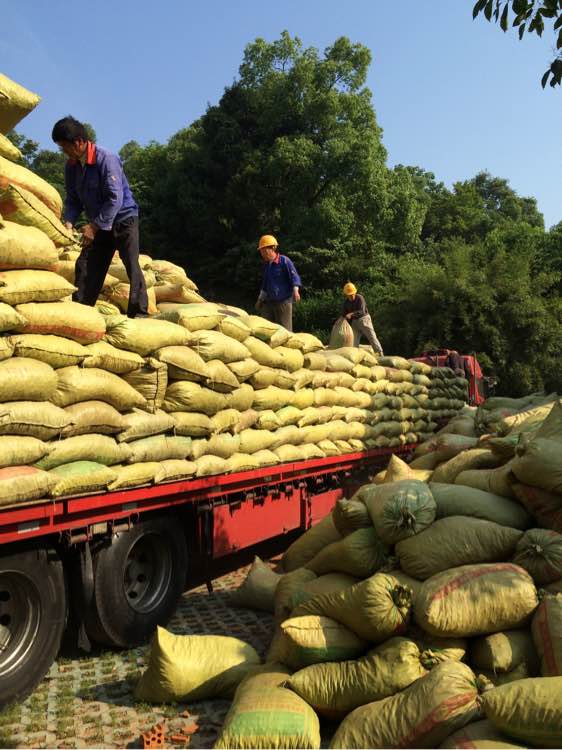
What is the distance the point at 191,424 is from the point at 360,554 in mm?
1379

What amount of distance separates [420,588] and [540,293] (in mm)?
22220

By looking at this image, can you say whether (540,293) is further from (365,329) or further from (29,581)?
(29,581)

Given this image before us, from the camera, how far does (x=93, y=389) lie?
372cm

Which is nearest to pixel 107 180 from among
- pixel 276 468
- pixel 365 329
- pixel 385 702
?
pixel 276 468

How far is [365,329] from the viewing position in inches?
436

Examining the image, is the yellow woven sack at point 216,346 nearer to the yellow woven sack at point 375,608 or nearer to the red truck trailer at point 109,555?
the red truck trailer at point 109,555

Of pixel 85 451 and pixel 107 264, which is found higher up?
pixel 107 264

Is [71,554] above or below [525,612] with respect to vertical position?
above

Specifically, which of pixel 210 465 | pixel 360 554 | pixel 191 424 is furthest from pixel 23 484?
pixel 360 554

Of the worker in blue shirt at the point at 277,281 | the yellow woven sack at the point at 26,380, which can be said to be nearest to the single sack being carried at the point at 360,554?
the yellow woven sack at the point at 26,380

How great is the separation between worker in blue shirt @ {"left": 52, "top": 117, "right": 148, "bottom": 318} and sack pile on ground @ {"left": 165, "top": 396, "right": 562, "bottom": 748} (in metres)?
2.55

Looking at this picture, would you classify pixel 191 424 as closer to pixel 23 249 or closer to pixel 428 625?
pixel 23 249

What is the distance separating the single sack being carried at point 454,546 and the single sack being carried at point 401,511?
55 mm

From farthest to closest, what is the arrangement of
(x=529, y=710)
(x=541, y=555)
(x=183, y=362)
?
1. (x=183, y=362)
2. (x=541, y=555)
3. (x=529, y=710)
